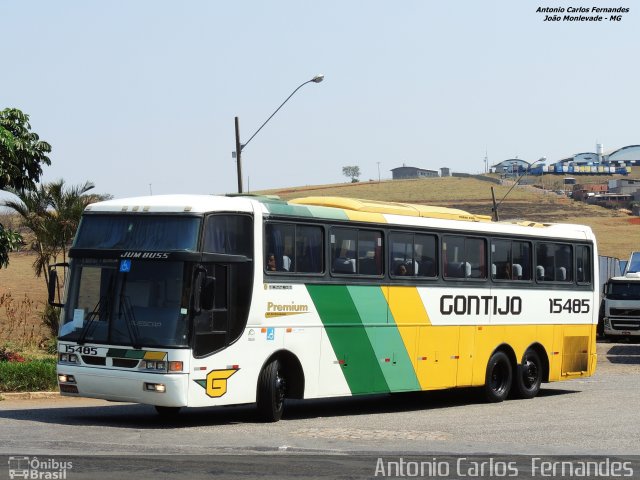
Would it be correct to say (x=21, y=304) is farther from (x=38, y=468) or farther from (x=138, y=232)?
(x=38, y=468)

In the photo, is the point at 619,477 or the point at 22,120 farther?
the point at 22,120

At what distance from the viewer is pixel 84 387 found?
611 inches

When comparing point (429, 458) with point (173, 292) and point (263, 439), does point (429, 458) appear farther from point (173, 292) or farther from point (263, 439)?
point (173, 292)

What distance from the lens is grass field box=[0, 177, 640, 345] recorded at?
50725 millimetres

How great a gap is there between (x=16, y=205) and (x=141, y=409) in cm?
1371

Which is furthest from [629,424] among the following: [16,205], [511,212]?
[511,212]

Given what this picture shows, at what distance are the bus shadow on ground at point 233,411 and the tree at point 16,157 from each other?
659cm

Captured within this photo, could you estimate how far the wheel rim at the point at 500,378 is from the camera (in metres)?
21.6

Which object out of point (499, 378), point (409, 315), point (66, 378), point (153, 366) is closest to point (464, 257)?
point (409, 315)

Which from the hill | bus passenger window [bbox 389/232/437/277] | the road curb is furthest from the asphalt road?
the hill

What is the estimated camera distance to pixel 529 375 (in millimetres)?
22375

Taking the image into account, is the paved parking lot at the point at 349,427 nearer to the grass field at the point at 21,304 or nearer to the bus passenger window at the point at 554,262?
the bus passenger window at the point at 554,262

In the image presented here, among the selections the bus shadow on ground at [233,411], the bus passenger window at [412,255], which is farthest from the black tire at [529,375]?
the bus passenger window at [412,255]

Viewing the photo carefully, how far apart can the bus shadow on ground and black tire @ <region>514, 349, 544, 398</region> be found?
84 cm
